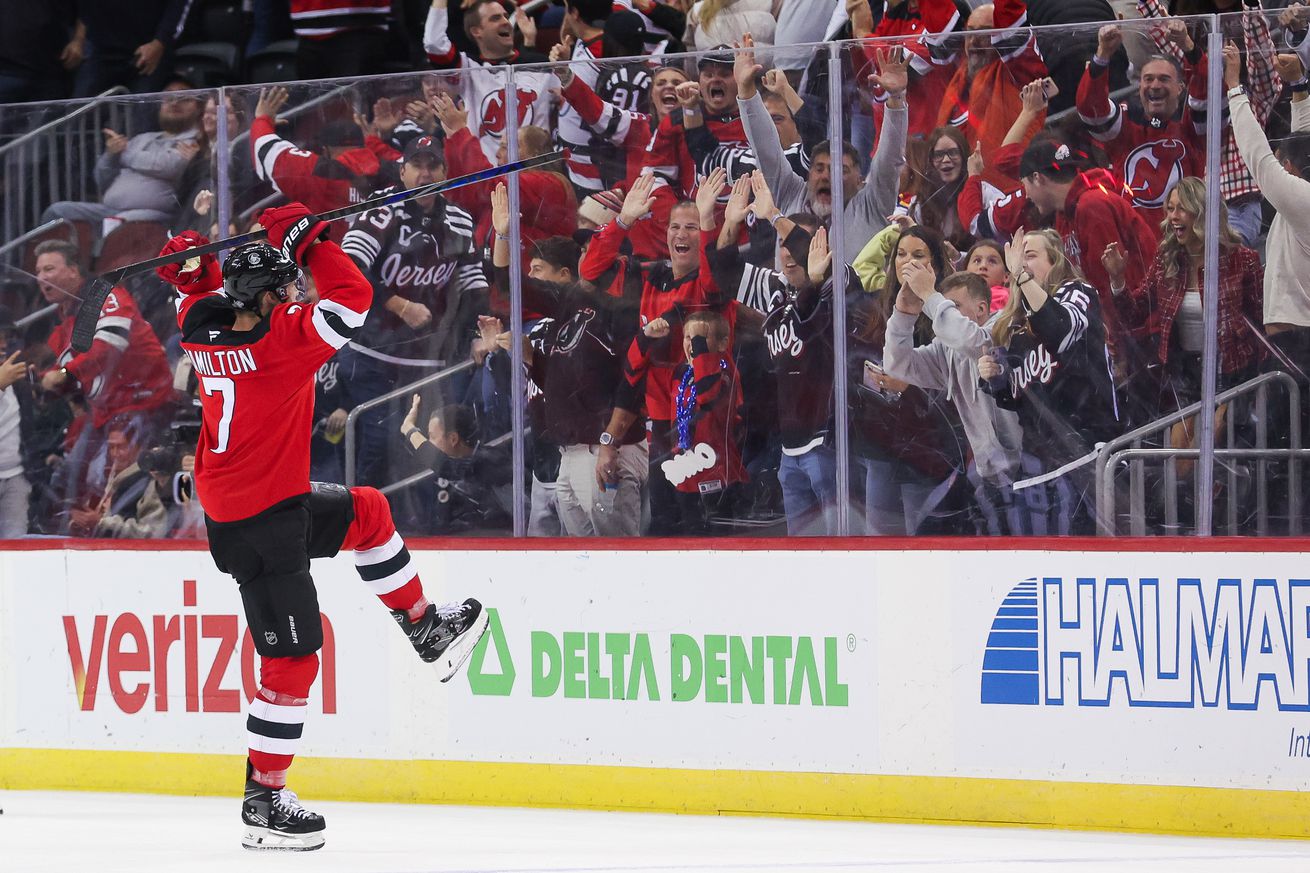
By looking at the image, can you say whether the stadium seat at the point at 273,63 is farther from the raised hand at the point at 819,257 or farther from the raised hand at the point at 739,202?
the raised hand at the point at 819,257

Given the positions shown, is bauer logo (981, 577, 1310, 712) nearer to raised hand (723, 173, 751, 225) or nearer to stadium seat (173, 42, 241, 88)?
raised hand (723, 173, 751, 225)

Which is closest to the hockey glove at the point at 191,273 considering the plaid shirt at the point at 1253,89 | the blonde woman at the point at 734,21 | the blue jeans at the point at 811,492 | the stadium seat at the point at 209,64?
the blue jeans at the point at 811,492

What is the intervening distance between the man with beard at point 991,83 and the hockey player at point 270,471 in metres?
1.85

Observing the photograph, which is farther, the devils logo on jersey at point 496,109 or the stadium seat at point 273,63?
the stadium seat at point 273,63

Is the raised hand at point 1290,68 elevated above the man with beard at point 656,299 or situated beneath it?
elevated above

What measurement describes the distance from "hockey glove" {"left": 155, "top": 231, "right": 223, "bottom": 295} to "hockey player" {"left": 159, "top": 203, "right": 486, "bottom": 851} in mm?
177

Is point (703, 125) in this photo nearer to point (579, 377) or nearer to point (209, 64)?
point (579, 377)

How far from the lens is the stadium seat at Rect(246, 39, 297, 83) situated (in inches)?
286

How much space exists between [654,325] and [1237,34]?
6.28 feet

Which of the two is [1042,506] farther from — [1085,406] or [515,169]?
[515,169]

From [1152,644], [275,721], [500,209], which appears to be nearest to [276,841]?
[275,721]

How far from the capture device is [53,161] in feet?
20.6

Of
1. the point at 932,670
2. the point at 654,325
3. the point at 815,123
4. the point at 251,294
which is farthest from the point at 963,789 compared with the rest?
the point at 251,294

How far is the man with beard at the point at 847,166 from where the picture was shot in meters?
5.39
